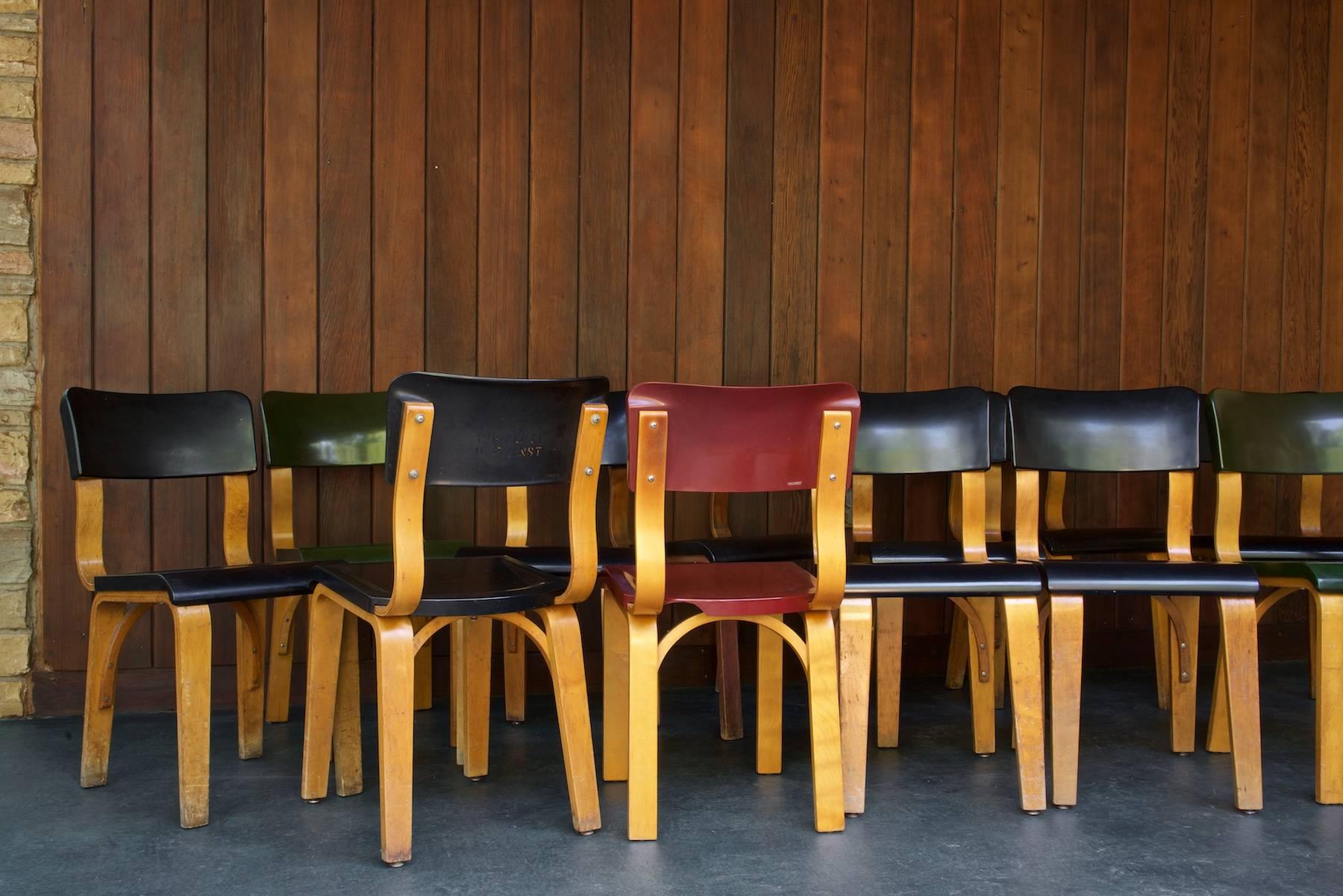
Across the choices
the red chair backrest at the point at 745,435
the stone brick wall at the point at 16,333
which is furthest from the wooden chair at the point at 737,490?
the stone brick wall at the point at 16,333

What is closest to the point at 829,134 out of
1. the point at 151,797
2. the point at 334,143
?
the point at 334,143

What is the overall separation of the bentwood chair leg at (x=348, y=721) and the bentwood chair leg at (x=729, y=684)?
41.1 inches

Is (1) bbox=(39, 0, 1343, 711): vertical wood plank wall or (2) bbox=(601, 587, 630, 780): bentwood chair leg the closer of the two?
(2) bbox=(601, 587, 630, 780): bentwood chair leg

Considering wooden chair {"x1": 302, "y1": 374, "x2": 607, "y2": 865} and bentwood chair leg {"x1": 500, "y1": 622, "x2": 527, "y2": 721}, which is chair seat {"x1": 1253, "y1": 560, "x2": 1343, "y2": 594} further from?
bentwood chair leg {"x1": 500, "y1": 622, "x2": 527, "y2": 721}

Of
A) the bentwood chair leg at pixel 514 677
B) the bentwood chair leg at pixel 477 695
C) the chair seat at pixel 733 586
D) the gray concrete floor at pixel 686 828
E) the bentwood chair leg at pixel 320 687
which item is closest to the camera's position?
the gray concrete floor at pixel 686 828

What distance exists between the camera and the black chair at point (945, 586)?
9.17 feet

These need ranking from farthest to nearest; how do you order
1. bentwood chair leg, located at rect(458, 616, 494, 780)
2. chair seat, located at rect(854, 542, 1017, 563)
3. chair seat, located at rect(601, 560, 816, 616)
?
chair seat, located at rect(854, 542, 1017, 563) < bentwood chair leg, located at rect(458, 616, 494, 780) < chair seat, located at rect(601, 560, 816, 616)

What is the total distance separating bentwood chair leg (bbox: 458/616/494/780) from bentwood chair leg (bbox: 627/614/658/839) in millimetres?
589

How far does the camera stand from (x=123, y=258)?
3701mm

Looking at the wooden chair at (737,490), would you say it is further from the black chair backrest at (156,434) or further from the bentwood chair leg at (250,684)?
the black chair backrest at (156,434)

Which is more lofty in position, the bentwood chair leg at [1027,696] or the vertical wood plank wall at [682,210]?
the vertical wood plank wall at [682,210]

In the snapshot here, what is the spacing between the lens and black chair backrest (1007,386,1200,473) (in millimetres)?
3217

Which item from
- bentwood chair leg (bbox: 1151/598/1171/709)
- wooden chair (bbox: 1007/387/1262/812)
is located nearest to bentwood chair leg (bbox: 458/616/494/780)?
wooden chair (bbox: 1007/387/1262/812)

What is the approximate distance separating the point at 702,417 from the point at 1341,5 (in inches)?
149
